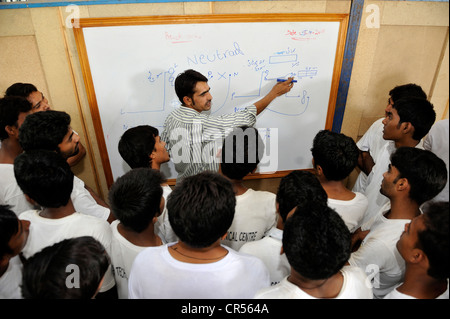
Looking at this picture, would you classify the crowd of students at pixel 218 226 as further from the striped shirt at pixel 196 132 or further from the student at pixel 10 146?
the striped shirt at pixel 196 132

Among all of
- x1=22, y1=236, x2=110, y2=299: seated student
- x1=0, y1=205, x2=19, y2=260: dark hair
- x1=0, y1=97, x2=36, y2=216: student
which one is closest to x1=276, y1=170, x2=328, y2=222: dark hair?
x1=22, y1=236, x2=110, y2=299: seated student

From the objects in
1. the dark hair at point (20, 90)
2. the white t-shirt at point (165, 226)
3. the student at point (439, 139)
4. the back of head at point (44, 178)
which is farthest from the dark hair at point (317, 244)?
the dark hair at point (20, 90)

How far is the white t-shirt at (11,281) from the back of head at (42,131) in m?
0.66

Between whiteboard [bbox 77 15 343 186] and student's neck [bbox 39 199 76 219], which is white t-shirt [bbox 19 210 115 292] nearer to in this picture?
student's neck [bbox 39 199 76 219]

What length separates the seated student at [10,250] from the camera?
44.3 inches

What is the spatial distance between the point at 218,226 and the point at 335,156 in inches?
33.9

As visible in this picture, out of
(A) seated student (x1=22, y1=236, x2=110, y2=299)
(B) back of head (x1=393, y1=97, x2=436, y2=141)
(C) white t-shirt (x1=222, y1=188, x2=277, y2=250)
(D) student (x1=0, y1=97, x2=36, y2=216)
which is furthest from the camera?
(B) back of head (x1=393, y1=97, x2=436, y2=141)

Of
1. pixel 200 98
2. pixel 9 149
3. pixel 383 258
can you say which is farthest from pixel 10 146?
pixel 383 258

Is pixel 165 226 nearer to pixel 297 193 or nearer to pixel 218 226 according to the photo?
pixel 218 226

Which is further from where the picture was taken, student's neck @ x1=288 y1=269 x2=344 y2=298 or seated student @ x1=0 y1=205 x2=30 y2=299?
seated student @ x1=0 y1=205 x2=30 y2=299

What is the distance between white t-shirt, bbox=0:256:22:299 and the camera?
3.82 feet

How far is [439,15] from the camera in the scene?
2330 millimetres

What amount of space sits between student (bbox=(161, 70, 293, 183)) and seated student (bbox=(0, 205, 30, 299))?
1118mm

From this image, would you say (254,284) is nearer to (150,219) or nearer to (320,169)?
(150,219)
